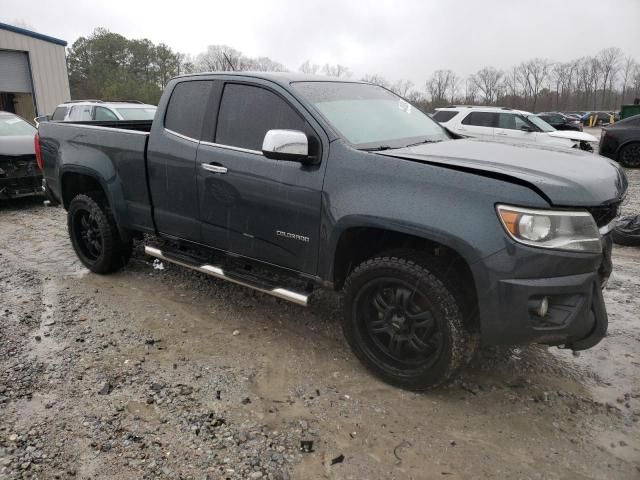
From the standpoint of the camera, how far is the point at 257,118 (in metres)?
3.54

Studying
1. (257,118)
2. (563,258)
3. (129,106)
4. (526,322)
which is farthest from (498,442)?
(129,106)

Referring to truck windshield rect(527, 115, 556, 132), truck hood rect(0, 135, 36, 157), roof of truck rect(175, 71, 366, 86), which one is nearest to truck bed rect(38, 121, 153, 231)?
roof of truck rect(175, 71, 366, 86)

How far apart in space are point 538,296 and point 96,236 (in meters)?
4.13

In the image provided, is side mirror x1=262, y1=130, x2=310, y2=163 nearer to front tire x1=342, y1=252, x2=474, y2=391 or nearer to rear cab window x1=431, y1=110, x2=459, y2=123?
front tire x1=342, y1=252, x2=474, y2=391

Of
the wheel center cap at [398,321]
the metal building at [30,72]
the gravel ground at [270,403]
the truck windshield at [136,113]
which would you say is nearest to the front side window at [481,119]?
the truck windshield at [136,113]

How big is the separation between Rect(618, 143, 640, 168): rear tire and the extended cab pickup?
35.6 feet

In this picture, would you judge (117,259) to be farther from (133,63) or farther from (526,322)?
(133,63)

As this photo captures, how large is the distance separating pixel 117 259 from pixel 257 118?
2.32 meters

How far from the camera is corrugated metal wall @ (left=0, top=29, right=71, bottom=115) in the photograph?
2002 centimetres

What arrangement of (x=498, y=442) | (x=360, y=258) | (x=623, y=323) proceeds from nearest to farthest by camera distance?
(x=498, y=442) → (x=360, y=258) → (x=623, y=323)

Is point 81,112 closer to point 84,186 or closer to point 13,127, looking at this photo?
point 13,127

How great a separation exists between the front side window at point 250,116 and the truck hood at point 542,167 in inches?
31.5

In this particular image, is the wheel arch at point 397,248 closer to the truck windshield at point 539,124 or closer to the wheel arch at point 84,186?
the wheel arch at point 84,186

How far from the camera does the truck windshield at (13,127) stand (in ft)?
26.8
